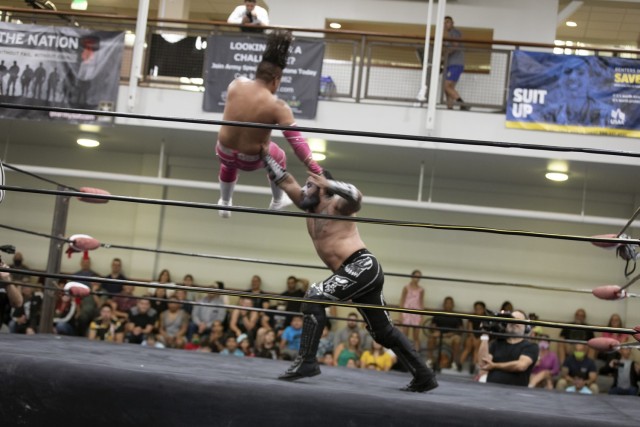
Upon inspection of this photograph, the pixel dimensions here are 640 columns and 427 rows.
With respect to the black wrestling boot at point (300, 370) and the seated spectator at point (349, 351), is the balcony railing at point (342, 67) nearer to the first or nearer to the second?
the seated spectator at point (349, 351)

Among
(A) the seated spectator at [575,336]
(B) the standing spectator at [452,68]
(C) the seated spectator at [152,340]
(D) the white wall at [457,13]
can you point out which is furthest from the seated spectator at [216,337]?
(D) the white wall at [457,13]

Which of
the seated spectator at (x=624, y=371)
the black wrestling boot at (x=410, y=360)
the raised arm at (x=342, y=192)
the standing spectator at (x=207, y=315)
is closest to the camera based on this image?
the raised arm at (x=342, y=192)

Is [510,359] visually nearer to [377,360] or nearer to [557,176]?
[377,360]

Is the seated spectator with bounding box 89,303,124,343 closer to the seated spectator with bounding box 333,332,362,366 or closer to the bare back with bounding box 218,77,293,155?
the seated spectator with bounding box 333,332,362,366

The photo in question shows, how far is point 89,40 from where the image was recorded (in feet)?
33.8

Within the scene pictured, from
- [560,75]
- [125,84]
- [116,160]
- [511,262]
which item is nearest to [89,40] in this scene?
[125,84]

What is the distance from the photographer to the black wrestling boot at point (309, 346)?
419 cm

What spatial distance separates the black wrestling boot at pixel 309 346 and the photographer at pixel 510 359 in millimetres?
2298

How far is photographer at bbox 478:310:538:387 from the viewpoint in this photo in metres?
6.34

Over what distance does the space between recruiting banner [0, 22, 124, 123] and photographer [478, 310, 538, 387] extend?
554cm

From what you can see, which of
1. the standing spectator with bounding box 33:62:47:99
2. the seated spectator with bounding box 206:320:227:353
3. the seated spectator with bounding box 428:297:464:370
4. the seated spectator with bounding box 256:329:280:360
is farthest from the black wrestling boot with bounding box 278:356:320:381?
the standing spectator with bounding box 33:62:47:99

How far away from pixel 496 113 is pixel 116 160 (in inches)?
227

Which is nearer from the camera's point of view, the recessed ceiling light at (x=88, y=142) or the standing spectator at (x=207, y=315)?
the standing spectator at (x=207, y=315)

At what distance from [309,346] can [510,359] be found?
8.88 ft
